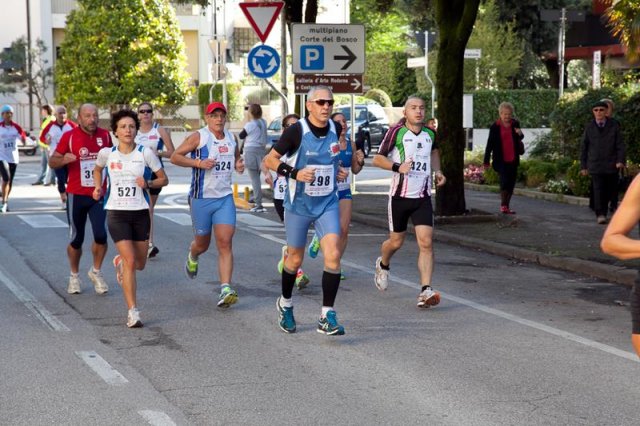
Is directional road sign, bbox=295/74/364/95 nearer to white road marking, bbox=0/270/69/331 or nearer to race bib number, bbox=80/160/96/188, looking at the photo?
white road marking, bbox=0/270/69/331

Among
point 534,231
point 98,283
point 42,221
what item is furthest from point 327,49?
point 98,283

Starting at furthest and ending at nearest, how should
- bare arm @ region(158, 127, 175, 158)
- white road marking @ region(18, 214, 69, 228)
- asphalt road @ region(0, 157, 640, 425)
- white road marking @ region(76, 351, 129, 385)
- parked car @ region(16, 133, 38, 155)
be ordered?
1. parked car @ region(16, 133, 38, 155)
2. white road marking @ region(18, 214, 69, 228)
3. bare arm @ region(158, 127, 175, 158)
4. white road marking @ region(76, 351, 129, 385)
5. asphalt road @ region(0, 157, 640, 425)

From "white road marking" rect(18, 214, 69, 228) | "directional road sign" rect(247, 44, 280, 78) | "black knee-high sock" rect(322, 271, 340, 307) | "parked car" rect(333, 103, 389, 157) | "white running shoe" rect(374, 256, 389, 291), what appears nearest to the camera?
"black knee-high sock" rect(322, 271, 340, 307)

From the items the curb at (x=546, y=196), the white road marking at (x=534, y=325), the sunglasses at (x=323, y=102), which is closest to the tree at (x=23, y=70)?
the curb at (x=546, y=196)

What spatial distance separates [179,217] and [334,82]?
13.2 ft

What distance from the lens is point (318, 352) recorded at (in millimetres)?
8477

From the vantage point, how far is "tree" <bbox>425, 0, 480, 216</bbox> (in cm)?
1789

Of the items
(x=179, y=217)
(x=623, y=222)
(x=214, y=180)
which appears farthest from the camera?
(x=179, y=217)

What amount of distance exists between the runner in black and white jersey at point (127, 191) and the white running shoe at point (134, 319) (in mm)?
295

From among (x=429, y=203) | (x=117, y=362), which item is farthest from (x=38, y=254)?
(x=117, y=362)

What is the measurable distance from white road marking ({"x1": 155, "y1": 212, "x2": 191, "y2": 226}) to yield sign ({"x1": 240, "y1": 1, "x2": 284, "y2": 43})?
3806 millimetres

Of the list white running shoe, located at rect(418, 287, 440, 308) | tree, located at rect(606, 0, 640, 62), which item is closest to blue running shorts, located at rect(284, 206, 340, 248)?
white running shoe, located at rect(418, 287, 440, 308)

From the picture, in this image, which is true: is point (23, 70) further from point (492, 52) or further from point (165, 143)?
point (165, 143)

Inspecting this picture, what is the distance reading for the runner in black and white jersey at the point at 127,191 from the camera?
387 inches
